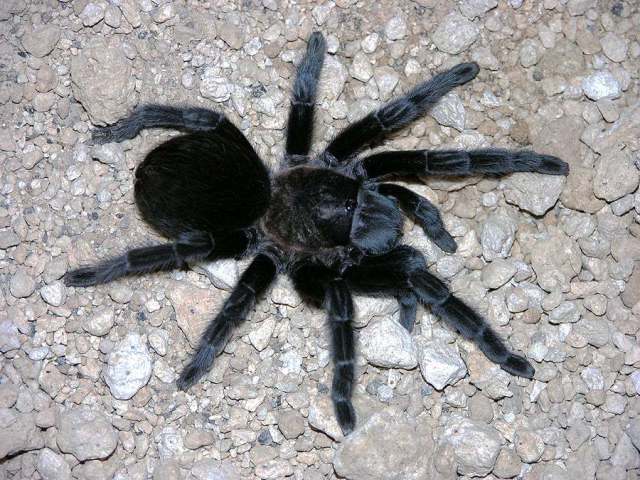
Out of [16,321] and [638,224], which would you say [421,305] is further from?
[16,321]

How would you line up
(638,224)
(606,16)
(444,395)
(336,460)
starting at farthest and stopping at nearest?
(606,16) → (638,224) → (444,395) → (336,460)

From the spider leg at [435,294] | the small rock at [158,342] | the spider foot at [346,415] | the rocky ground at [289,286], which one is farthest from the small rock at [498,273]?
the small rock at [158,342]

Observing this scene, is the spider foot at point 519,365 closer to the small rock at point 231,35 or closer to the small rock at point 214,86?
the small rock at point 214,86

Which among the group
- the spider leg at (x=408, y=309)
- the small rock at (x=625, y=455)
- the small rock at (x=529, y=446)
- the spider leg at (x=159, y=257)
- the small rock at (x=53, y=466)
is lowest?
the small rock at (x=53, y=466)

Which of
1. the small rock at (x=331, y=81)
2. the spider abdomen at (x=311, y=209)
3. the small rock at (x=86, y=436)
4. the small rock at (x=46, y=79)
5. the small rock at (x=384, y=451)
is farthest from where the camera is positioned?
the small rock at (x=331, y=81)

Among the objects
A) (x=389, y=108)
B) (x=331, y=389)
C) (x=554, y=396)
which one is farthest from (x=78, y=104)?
(x=554, y=396)

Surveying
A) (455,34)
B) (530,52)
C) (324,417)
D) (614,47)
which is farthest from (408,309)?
(614,47)
